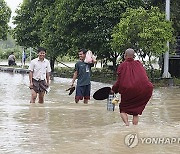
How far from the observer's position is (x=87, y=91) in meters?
12.5

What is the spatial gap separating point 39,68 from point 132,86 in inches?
158

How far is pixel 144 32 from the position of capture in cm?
1956

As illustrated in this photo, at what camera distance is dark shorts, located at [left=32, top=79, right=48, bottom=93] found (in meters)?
11.8

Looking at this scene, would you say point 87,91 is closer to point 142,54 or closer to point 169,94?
point 169,94

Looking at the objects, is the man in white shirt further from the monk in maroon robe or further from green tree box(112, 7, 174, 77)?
green tree box(112, 7, 174, 77)

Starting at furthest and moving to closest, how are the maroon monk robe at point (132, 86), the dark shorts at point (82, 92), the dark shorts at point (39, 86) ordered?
1. the dark shorts at point (82, 92)
2. the dark shorts at point (39, 86)
3. the maroon monk robe at point (132, 86)

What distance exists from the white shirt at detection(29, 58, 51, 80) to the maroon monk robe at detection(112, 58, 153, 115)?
3.66 meters

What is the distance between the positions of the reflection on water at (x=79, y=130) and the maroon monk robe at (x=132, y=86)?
390 millimetres

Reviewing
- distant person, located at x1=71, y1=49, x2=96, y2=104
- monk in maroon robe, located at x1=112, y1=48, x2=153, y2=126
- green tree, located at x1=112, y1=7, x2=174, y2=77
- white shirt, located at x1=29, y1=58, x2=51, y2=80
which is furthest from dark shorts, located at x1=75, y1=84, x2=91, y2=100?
green tree, located at x1=112, y1=7, x2=174, y2=77

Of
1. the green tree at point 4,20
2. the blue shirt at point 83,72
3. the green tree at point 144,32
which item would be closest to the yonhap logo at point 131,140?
the blue shirt at point 83,72

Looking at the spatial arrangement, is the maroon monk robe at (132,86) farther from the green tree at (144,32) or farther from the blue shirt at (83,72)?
the green tree at (144,32)

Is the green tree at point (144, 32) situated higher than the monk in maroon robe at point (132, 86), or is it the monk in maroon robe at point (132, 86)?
the green tree at point (144, 32)

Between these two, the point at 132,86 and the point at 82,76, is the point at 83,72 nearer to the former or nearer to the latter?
the point at 82,76

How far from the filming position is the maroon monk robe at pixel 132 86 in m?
8.16
